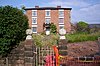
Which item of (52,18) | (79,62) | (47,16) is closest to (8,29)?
(79,62)

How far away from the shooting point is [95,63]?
940 centimetres

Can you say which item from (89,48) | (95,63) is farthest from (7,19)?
(89,48)

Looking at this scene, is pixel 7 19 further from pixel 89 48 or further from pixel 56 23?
pixel 56 23

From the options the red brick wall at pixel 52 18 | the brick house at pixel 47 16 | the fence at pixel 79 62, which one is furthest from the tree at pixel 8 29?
the red brick wall at pixel 52 18

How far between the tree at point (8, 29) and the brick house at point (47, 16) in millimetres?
38697

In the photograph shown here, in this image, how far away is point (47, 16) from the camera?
169 feet

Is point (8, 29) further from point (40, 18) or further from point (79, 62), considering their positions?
point (40, 18)

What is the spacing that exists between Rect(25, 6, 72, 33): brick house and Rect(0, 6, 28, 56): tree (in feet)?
127

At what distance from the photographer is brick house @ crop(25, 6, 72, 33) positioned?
169ft

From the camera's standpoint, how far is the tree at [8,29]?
11.9m

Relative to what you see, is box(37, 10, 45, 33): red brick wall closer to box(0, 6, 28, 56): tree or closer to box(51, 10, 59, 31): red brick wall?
box(51, 10, 59, 31): red brick wall

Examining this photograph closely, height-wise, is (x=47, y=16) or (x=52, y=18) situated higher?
(x=47, y=16)

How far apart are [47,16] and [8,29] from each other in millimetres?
39834

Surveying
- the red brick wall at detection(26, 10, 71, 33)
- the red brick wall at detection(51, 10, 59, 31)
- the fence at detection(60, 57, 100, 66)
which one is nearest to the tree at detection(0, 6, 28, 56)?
the fence at detection(60, 57, 100, 66)
